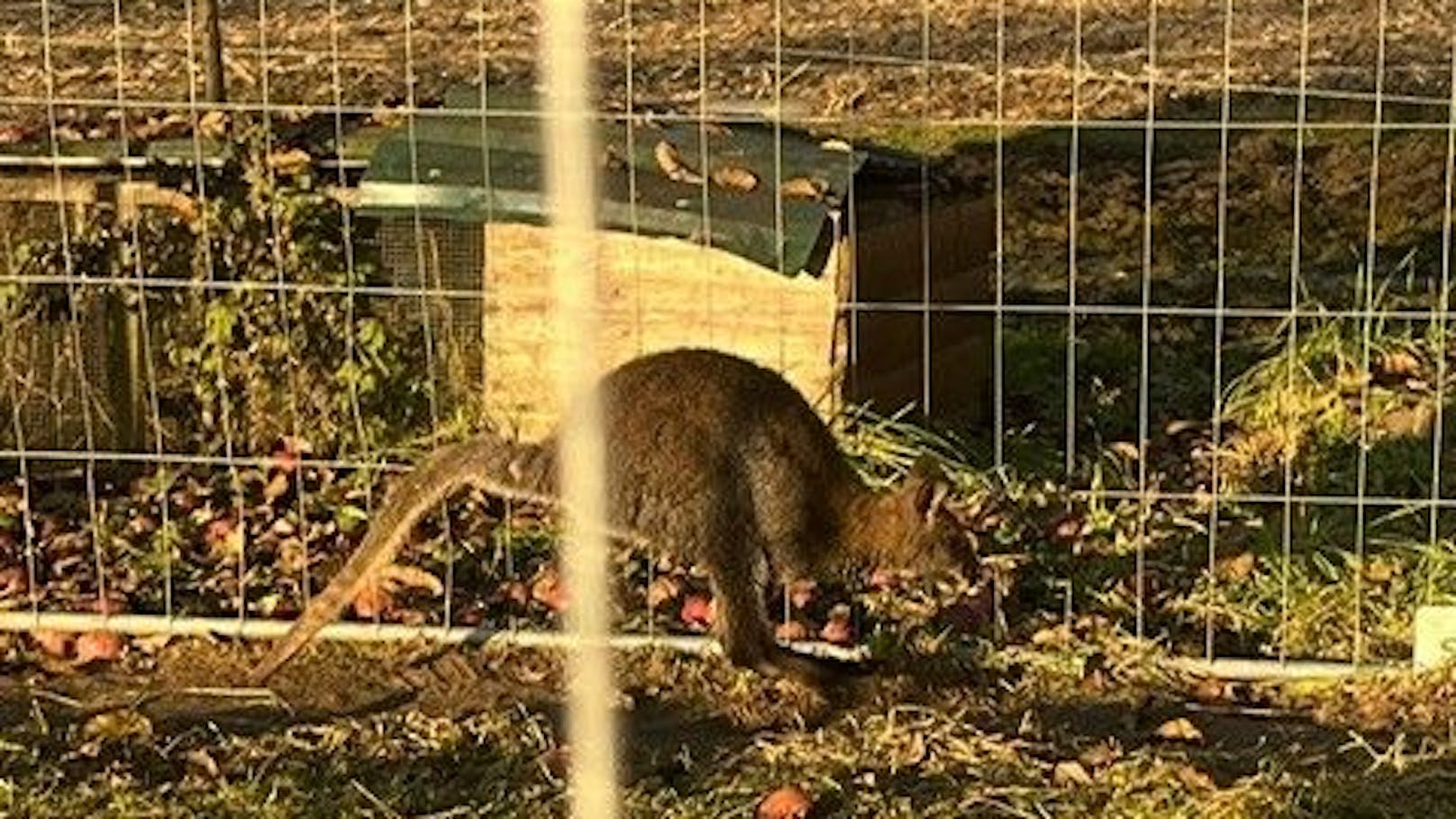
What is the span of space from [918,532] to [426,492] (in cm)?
107

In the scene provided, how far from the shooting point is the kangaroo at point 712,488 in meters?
5.61

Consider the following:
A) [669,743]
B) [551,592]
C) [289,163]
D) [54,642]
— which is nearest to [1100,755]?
[669,743]

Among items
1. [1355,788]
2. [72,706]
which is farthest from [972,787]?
[72,706]

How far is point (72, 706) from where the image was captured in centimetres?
591

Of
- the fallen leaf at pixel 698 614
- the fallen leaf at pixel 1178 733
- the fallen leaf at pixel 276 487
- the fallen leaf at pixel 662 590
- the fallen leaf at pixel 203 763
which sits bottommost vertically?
the fallen leaf at pixel 203 763

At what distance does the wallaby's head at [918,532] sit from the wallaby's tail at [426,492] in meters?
0.74

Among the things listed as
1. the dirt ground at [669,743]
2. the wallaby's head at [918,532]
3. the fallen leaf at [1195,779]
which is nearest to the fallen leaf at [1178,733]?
the dirt ground at [669,743]

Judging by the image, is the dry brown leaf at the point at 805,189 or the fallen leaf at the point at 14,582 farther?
the dry brown leaf at the point at 805,189

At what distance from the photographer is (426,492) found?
19.0ft

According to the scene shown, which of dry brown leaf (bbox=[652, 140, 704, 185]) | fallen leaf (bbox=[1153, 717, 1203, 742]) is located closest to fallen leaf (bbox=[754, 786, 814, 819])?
fallen leaf (bbox=[1153, 717, 1203, 742])

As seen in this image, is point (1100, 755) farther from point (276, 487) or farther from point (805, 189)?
point (276, 487)

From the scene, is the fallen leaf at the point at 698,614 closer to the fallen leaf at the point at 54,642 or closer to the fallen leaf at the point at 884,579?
the fallen leaf at the point at 884,579

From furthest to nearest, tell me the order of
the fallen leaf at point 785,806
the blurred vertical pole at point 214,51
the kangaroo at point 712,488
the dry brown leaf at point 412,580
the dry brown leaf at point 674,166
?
the blurred vertical pole at point 214,51
the dry brown leaf at point 674,166
the dry brown leaf at point 412,580
the kangaroo at point 712,488
the fallen leaf at point 785,806

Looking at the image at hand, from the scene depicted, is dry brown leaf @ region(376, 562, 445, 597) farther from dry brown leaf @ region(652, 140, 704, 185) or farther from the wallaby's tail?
dry brown leaf @ region(652, 140, 704, 185)
